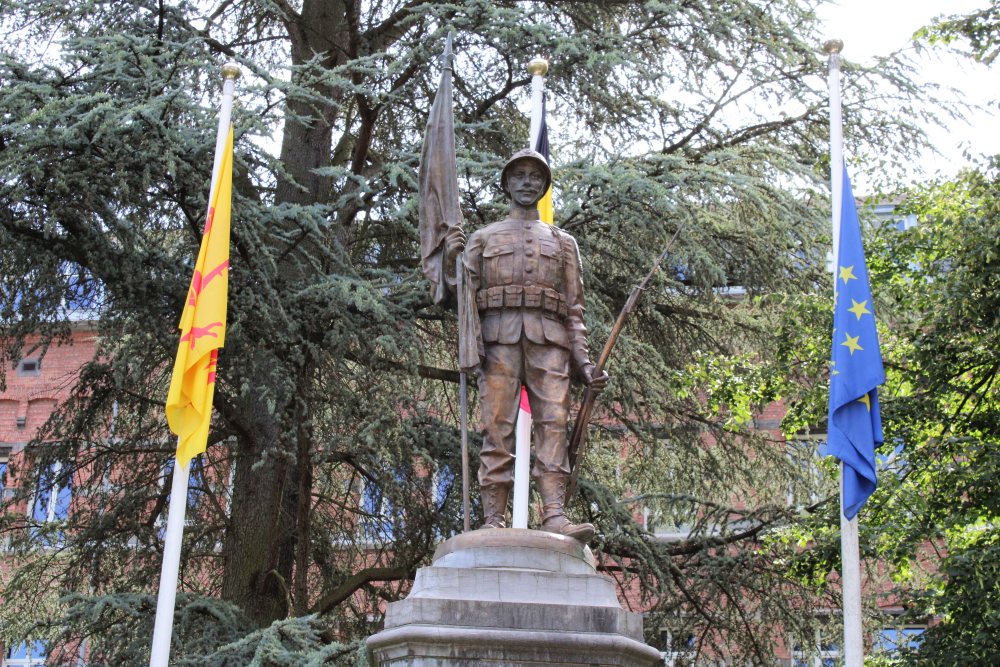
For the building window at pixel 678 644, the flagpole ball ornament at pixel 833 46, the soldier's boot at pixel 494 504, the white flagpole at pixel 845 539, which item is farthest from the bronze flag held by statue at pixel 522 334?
the building window at pixel 678 644

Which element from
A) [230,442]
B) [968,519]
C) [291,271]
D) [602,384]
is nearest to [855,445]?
[968,519]

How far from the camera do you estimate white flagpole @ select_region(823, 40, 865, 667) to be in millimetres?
9469

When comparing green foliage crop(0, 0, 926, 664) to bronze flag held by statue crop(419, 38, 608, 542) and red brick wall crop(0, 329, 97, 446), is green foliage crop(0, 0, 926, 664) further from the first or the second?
red brick wall crop(0, 329, 97, 446)

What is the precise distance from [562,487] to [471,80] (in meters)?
8.10

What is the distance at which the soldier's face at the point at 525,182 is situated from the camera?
25.8 ft

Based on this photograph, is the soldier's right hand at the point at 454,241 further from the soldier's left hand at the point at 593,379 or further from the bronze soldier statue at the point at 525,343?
the soldier's left hand at the point at 593,379

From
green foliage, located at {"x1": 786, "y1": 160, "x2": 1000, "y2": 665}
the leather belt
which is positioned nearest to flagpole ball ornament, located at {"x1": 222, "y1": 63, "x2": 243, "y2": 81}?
the leather belt

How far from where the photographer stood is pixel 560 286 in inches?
307

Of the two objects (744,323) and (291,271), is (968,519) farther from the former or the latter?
(291,271)

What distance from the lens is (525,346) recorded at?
A: 25.0 feet

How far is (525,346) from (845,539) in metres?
3.52

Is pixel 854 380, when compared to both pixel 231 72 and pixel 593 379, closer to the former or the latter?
pixel 593 379

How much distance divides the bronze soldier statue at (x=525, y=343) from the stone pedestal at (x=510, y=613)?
329mm

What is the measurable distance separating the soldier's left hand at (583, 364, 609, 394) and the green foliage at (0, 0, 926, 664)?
411 cm
